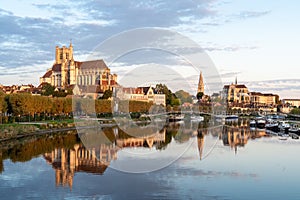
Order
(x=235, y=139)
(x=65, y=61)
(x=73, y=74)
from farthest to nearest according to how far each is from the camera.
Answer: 1. (x=65, y=61)
2. (x=73, y=74)
3. (x=235, y=139)

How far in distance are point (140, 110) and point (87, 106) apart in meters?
15.4

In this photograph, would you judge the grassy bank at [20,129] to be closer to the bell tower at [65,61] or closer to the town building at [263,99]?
the bell tower at [65,61]

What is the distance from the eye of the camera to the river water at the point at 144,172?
13758 millimetres

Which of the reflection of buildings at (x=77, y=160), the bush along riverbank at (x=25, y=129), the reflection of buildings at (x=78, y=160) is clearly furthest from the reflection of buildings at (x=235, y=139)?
the bush along riverbank at (x=25, y=129)

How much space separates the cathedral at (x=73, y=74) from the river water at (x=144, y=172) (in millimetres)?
49172

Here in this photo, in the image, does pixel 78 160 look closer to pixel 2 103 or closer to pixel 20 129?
pixel 20 129

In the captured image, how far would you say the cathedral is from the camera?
79812 millimetres

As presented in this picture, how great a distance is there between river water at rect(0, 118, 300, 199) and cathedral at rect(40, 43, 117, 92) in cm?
4917

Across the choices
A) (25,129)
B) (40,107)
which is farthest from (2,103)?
(40,107)

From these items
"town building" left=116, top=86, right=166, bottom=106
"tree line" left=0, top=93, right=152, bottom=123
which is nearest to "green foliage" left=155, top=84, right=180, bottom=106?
"town building" left=116, top=86, right=166, bottom=106

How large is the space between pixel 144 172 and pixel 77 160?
170 inches

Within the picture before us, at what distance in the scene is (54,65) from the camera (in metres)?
109

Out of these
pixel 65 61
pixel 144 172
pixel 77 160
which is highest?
pixel 65 61

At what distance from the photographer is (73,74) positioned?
101438 millimetres
